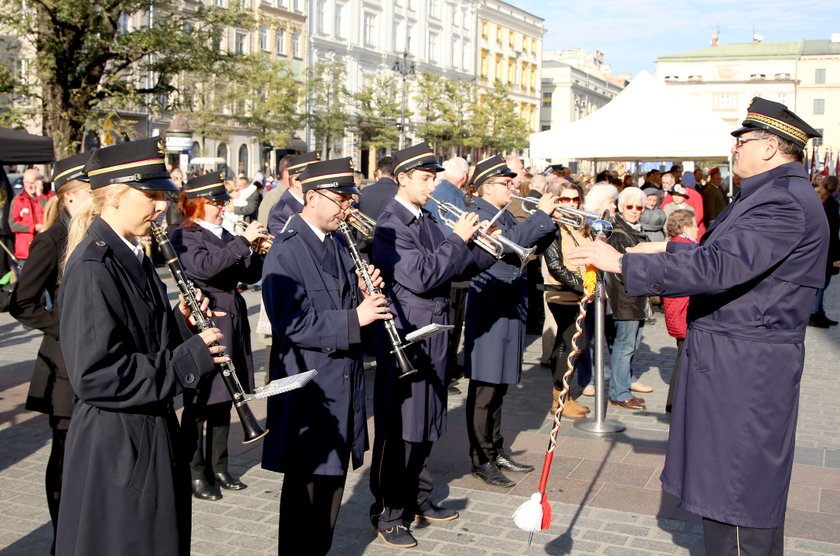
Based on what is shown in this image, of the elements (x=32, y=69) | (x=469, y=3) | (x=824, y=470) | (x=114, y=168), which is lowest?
(x=824, y=470)

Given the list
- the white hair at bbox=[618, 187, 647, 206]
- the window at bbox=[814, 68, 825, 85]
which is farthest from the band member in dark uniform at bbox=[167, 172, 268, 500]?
the window at bbox=[814, 68, 825, 85]

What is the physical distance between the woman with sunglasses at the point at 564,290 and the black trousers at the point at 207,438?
123 inches

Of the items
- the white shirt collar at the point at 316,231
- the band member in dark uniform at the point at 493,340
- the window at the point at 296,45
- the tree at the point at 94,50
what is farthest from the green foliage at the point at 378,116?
the white shirt collar at the point at 316,231

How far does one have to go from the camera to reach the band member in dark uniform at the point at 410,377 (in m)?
5.13

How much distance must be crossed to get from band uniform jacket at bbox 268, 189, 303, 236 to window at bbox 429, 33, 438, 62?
220ft

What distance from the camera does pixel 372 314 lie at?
423cm

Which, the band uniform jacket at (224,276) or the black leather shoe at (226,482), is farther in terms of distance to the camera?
the black leather shoe at (226,482)

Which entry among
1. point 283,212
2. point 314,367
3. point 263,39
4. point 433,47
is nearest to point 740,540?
point 314,367

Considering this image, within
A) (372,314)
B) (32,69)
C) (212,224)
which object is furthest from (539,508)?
(32,69)

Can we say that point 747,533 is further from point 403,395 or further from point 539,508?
point 403,395

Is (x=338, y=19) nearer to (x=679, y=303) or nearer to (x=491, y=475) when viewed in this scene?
(x=679, y=303)

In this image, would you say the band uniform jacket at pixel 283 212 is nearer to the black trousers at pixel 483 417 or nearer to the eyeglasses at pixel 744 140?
the black trousers at pixel 483 417

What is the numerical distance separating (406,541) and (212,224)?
2.39m

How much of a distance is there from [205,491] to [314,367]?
6.67ft
